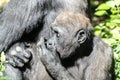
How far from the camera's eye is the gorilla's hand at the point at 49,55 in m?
5.83

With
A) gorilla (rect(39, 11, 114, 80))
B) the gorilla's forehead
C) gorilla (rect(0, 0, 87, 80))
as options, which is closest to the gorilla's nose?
gorilla (rect(39, 11, 114, 80))

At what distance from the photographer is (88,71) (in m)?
5.86

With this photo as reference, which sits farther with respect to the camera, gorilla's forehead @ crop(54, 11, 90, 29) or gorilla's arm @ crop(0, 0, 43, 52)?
gorilla's arm @ crop(0, 0, 43, 52)

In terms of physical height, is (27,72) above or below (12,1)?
below

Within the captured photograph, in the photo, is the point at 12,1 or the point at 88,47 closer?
the point at 88,47

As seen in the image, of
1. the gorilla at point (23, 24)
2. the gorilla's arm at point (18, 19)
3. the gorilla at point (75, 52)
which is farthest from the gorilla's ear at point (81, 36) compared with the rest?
the gorilla's arm at point (18, 19)

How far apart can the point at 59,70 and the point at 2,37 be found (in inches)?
31.5

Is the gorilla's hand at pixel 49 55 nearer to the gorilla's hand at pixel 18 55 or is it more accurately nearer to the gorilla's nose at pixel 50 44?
the gorilla's nose at pixel 50 44

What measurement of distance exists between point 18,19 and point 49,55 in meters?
0.63

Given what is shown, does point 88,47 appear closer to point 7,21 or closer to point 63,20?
point 63,20

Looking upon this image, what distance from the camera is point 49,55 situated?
5848 millimetres

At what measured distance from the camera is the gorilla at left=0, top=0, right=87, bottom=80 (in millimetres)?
6262

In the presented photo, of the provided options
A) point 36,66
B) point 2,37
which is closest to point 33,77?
point 36,66

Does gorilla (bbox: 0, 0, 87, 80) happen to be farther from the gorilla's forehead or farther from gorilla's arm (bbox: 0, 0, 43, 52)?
the gorilla's forehead
